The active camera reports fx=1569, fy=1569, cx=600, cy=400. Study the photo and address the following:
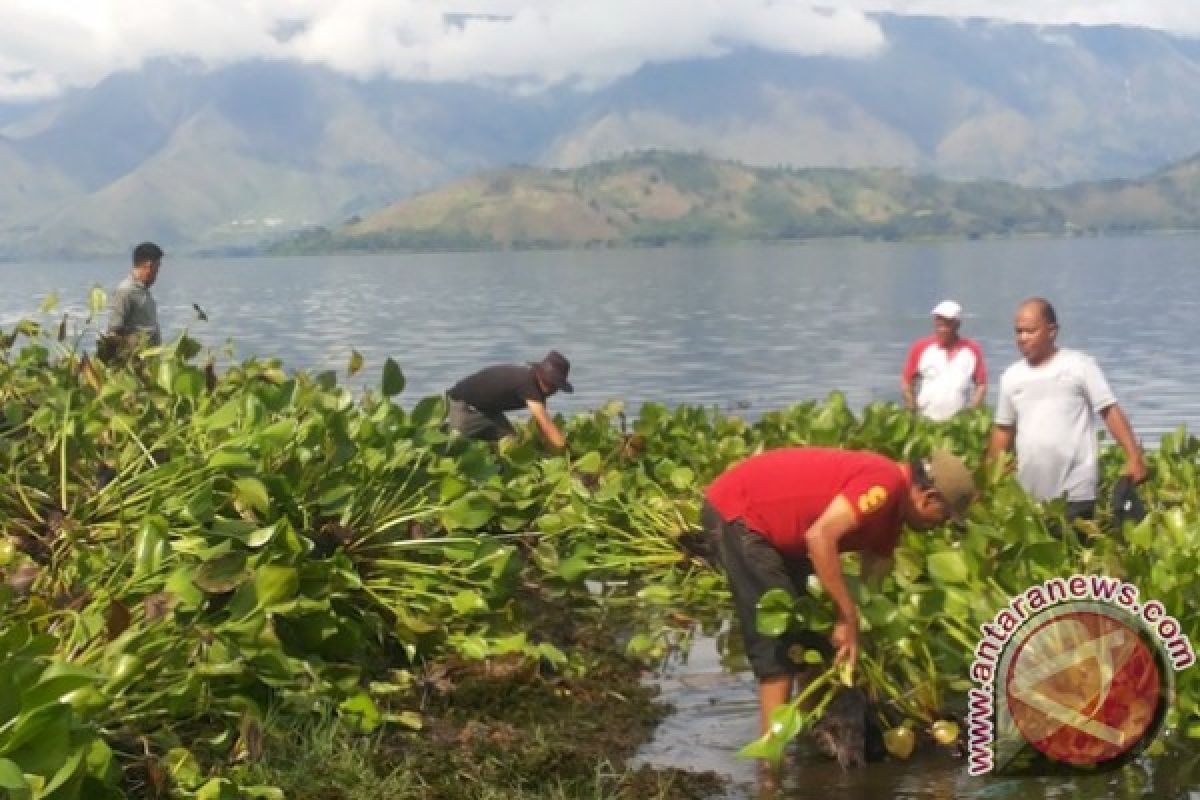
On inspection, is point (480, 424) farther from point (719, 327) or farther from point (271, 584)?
point (719, 327)

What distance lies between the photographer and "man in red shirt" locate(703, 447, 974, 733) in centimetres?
650

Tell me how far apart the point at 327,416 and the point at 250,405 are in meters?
0.41

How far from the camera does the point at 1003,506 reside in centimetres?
838

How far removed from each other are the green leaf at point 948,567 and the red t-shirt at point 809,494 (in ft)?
2.10

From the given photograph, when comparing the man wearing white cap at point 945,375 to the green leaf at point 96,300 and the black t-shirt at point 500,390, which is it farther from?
the green leaf at point 96,300

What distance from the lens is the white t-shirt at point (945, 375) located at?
45.9 ft

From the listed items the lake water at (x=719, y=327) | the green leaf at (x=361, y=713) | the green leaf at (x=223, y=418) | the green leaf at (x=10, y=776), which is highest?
the green leaf at (x=223, y=418)

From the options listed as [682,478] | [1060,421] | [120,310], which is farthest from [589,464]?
[120,310]

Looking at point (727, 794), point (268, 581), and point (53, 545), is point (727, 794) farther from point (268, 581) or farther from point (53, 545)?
point (53, 545)

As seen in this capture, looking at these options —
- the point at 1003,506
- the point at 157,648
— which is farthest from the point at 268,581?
the point at 1003,506

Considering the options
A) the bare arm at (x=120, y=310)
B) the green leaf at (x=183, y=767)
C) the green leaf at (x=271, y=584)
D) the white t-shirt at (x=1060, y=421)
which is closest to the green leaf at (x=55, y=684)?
the green leaf at (x=183, y=767)

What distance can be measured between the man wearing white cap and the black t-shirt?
3.61 metres

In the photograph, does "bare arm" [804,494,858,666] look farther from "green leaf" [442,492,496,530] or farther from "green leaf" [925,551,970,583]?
"green leaf" [442,492,496,530]

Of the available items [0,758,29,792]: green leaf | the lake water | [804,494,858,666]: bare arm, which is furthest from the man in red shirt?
the lake water
